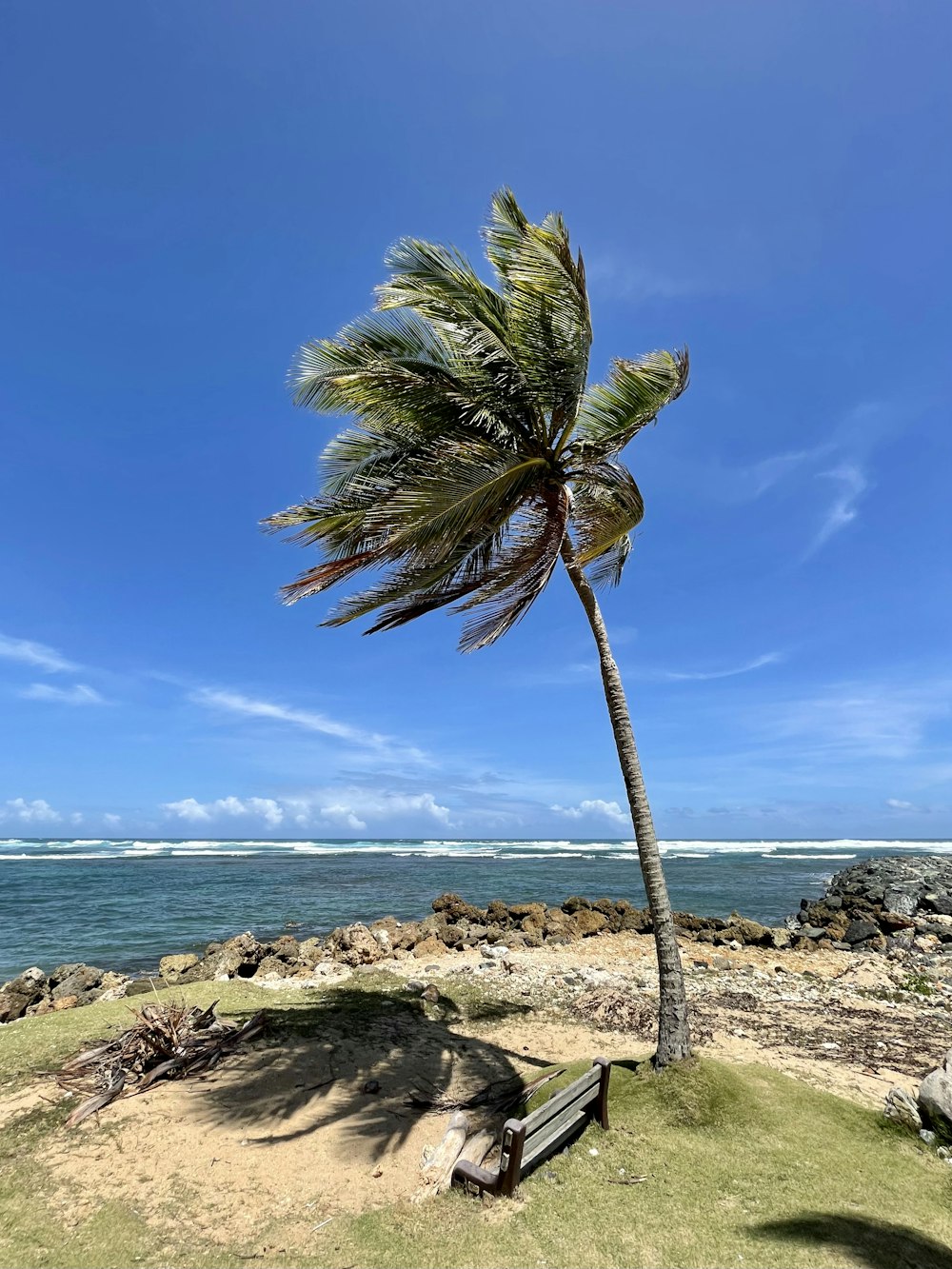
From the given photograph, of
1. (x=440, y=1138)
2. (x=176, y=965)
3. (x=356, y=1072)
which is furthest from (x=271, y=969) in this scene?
(x=440, y=1138)

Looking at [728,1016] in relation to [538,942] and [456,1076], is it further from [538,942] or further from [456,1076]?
[538,942]

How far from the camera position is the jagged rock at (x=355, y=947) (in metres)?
14.8

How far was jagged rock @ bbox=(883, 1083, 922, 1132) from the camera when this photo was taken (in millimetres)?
6020

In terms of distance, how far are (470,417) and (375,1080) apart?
7.58 meters

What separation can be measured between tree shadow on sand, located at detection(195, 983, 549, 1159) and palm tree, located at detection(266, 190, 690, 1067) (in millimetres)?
2577

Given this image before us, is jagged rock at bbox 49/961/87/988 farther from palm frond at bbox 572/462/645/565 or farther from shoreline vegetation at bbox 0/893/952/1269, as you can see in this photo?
palm frond at bbox 572/462/645/565

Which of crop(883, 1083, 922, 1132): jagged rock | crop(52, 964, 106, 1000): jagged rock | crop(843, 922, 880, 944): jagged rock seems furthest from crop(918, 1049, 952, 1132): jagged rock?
crop(843, 922, 880, 944): jagged rock

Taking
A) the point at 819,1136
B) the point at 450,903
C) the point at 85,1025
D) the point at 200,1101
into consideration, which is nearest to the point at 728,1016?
the point at 819,1136

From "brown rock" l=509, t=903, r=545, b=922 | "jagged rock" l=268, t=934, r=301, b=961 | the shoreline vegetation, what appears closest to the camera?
the shoreline vegetation

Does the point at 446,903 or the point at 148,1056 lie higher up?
the point at 446,903

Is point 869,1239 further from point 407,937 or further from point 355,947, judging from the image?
point 407,937

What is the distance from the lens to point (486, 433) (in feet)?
24.2

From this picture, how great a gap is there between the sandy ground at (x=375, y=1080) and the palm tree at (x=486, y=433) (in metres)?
2.68

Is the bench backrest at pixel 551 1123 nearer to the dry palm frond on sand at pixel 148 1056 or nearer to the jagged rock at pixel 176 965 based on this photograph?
the dry palm frond on sand at pixel 148 1056
